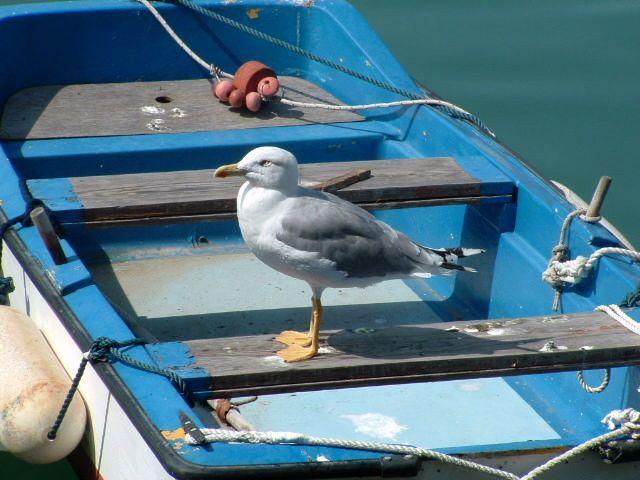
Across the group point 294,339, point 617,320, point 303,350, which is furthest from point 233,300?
point 617,320

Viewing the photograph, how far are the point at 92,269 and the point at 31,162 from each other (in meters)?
0.56

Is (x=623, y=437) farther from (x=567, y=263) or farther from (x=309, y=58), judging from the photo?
(x=309, y=58)

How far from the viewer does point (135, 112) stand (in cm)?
547

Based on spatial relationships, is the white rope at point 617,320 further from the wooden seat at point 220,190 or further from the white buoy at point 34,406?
the white buoy at point 34,406

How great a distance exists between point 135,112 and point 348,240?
2497mm

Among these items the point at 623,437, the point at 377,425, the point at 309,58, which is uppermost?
the point at 309,58

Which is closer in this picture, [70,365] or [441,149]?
[70,365]

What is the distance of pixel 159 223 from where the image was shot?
163 inches

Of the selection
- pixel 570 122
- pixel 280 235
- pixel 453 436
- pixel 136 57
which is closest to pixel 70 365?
pixel 280 235

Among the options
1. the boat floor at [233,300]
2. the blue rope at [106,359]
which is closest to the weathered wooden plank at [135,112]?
the boat floor at [233,300]

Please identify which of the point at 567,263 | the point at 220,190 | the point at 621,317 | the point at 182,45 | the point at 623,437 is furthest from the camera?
the point at 182,45

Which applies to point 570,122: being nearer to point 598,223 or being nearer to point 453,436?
point 598,223

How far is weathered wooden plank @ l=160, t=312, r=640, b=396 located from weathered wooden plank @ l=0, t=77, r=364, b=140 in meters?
2.20

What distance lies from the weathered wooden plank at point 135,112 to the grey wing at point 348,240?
6.94 feet
